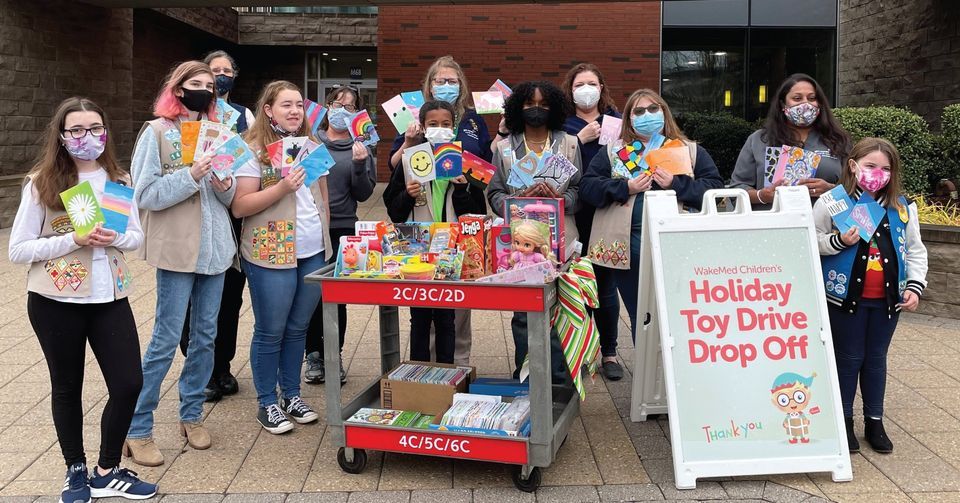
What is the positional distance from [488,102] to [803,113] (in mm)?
2065

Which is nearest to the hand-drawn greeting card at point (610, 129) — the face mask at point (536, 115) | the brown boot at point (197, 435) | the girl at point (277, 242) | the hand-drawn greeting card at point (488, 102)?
the face mask at point (536, 115)

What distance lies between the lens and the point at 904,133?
26.0ft

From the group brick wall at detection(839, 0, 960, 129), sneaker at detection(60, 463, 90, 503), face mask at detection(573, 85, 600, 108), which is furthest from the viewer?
brick wall at detection(839, 0, 960, 129)

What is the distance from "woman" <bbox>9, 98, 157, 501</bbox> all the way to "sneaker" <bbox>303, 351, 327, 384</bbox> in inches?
70.9

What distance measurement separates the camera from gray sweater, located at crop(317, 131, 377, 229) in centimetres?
512

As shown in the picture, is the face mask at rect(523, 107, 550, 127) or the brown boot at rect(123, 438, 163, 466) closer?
the brown boot at rect(123, 438, 163, 466)

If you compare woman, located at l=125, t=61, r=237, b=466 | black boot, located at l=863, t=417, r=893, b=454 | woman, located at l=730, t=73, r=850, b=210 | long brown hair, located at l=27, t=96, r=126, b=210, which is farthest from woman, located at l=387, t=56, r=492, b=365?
black boot, located at l=863, t=417, r=893, b=454

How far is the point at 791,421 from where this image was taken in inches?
148

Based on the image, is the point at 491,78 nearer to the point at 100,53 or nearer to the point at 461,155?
the point at 100,53

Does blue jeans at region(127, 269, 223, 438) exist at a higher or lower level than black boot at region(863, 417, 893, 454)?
higher

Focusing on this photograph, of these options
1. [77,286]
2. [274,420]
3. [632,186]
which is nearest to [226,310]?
[274,420]

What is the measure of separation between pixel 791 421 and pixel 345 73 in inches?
815

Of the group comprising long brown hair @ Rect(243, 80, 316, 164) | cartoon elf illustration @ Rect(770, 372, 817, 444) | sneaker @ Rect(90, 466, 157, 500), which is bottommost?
sneaker @ Rect(90, 466, 157, 500)

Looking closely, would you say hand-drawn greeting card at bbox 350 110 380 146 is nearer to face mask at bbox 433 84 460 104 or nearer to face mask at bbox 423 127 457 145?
face mask at bbox 433 84 460 104
